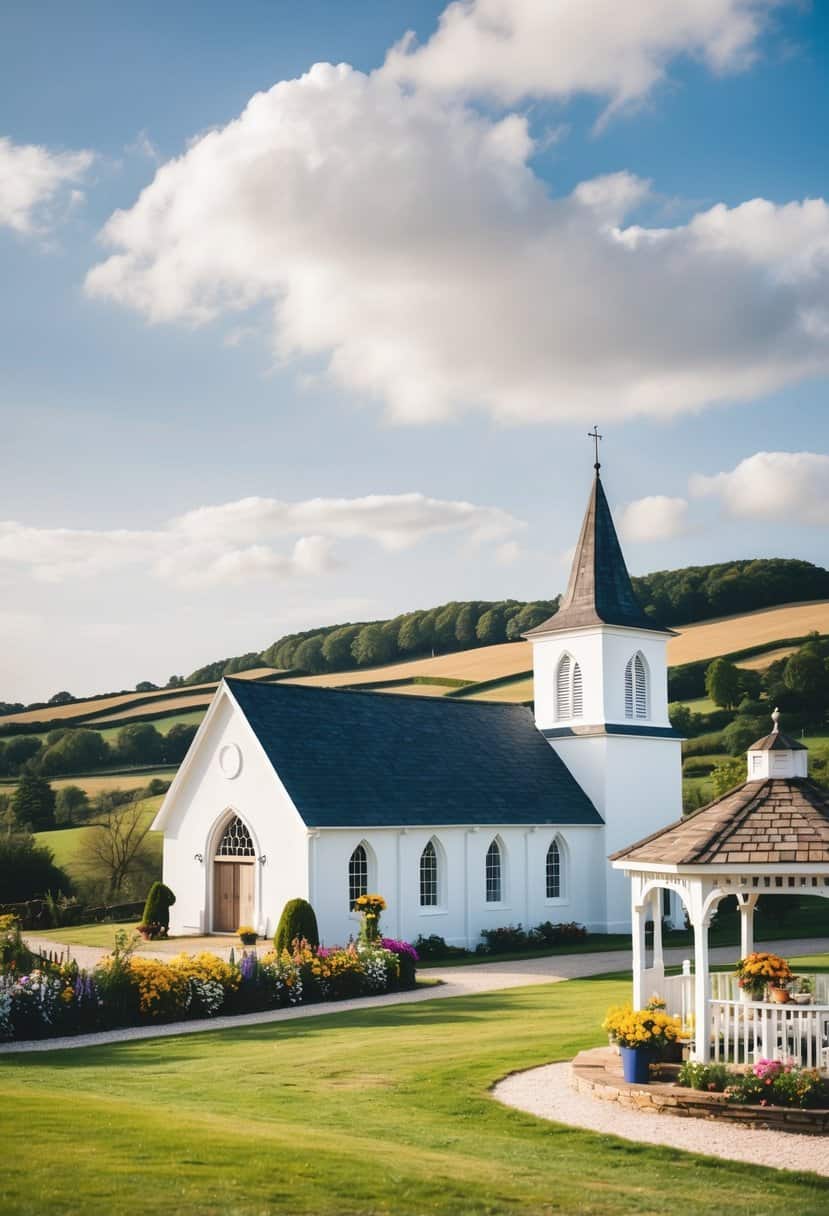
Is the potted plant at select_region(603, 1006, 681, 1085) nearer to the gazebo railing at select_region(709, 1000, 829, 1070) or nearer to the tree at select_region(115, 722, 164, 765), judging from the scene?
the gazebo railing at select_region(709, 1000, 829, 1070)

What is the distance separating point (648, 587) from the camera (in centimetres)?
8525

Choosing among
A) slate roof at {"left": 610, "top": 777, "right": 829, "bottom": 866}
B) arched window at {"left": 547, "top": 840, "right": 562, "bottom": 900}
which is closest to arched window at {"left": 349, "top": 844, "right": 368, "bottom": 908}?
arched window at {"left": 547, "top": 840, "right": 562, "bottom": 900}

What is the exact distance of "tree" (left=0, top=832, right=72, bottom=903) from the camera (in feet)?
166

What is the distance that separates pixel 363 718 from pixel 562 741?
29.7 ft

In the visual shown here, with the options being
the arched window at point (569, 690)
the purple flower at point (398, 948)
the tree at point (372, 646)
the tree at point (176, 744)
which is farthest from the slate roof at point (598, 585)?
the tree at point (372, 646)

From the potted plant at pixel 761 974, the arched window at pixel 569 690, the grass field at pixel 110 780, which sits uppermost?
the arched window at pixel 569 690

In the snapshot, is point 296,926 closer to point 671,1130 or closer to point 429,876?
point 429,876

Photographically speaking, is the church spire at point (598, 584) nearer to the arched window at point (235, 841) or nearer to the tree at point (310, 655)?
the arched window at point (235, 841)

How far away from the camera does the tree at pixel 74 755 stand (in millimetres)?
69750

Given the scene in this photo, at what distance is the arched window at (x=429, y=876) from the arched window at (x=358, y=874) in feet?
7.91

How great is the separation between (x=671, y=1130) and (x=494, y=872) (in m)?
27.5

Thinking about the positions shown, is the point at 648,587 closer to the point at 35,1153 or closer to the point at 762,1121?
the point at 762,1121

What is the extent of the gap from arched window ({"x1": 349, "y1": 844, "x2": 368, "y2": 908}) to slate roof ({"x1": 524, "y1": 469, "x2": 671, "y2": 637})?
1391cm

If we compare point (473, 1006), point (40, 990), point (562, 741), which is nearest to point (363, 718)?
point (562, 741)
